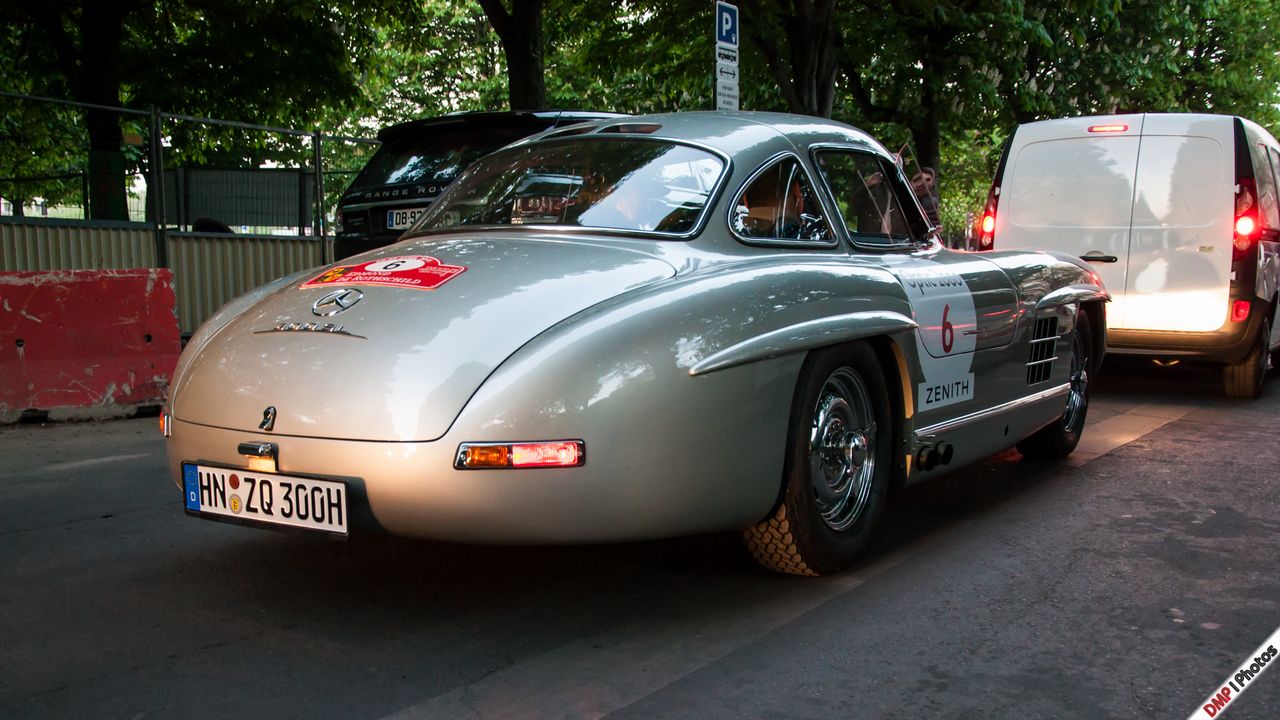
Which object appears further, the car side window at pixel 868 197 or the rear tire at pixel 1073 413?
the rear tire at pixel 1073 413

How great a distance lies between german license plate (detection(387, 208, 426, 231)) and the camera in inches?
379

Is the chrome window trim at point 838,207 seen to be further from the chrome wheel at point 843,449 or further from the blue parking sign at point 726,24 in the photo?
the blue parking sign at point 726,24

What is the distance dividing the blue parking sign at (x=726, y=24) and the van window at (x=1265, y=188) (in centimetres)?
401

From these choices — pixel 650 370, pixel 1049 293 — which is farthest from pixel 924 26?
pixel 650 370

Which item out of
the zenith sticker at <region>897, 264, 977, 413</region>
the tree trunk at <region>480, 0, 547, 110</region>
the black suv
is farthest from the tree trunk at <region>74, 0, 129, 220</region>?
the zenith sticker at <region>897, 264, 977, 413</region>

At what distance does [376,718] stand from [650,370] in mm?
1137

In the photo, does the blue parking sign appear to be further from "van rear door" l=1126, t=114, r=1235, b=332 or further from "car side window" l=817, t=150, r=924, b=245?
"car side window" l=817, t=150, r=924, b=245

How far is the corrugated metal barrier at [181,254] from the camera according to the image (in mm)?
10547

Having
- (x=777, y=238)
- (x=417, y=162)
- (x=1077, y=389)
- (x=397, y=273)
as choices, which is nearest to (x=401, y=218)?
(x=417, y=162)

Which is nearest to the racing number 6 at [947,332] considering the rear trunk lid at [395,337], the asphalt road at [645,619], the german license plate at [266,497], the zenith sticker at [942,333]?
the zenith sticker at [942,333]

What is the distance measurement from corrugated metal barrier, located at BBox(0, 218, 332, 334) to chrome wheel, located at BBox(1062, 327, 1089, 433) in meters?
7.77

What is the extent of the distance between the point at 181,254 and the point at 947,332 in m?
8.95

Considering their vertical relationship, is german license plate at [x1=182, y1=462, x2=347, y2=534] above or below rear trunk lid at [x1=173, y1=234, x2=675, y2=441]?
below

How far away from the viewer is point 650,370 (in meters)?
3.38
